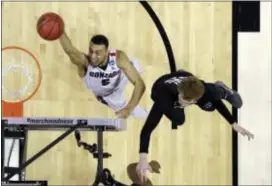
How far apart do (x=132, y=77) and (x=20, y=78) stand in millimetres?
1066

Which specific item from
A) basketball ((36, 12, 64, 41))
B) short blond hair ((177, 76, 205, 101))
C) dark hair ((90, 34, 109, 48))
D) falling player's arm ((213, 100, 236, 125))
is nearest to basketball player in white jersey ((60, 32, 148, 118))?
dark hair ((90, 34, 109, 48))

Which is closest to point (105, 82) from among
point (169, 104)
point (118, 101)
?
point (118, 101)

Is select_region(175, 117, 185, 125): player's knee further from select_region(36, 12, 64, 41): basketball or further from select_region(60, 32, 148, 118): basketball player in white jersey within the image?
select_region(36, 12, 64, 41): basketball

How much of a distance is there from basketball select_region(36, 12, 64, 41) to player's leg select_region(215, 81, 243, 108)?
155 centimetres

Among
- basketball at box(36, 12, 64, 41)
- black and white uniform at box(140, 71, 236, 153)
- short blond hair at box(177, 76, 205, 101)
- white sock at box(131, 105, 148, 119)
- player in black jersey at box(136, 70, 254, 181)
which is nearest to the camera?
short blond hair at box(177, 76, 205, 101)

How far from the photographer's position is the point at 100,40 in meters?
4.67

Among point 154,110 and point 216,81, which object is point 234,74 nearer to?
point 216,81

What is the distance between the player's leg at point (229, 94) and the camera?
4551mm

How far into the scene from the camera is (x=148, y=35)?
15.4 ft

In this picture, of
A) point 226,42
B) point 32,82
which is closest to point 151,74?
point 226,42

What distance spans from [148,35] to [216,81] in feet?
2.55

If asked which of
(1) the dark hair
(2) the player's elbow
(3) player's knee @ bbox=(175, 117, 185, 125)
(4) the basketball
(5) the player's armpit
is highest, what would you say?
(4) the basketball

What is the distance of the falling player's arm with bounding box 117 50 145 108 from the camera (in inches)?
183

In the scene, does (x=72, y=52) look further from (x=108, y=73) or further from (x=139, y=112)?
(x=139, y=112)
